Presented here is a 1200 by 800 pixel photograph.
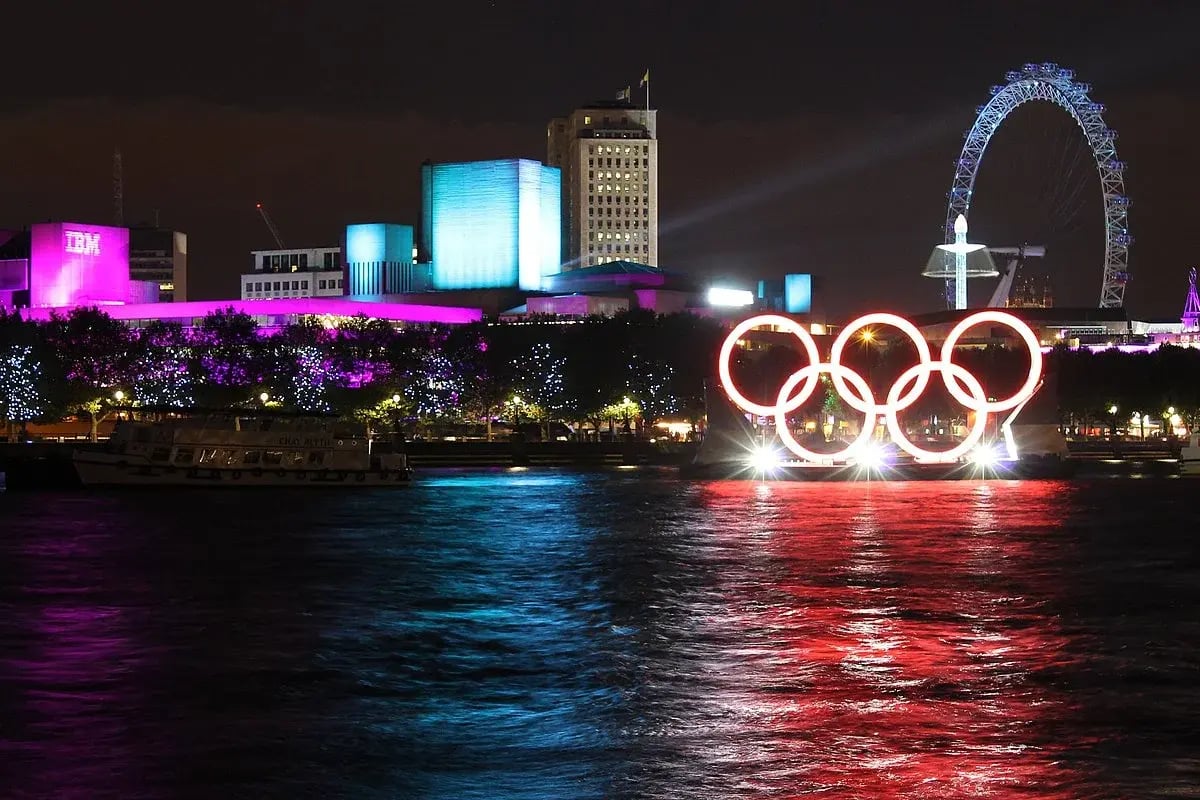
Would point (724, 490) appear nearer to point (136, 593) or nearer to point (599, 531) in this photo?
point (599, 531)

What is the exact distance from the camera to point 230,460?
84562 millimetres

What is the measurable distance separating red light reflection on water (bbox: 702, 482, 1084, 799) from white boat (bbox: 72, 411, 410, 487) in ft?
98.5

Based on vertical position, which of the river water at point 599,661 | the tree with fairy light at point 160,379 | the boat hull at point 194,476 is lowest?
the river water at point 599,661

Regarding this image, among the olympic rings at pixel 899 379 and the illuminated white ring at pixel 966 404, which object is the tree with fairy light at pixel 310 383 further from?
the illuminated white ring at pixel 966 404

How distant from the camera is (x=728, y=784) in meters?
20.1

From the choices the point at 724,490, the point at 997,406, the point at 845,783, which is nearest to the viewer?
the point at 845,783

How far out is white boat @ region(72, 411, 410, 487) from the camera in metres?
83.2

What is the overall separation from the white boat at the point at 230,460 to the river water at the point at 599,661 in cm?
2289

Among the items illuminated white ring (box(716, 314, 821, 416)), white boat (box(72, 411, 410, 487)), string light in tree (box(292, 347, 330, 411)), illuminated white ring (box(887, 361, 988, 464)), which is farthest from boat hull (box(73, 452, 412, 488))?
string light in tree (box(292, 347, 330, 411))

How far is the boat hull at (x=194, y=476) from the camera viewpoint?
83.1m

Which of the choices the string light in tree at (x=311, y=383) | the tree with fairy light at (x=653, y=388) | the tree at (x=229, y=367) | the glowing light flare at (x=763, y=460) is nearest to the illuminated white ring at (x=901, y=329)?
the glowing light flare at (x=763, y=460)

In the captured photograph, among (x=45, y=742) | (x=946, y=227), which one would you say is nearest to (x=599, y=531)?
(x=45, y=742)

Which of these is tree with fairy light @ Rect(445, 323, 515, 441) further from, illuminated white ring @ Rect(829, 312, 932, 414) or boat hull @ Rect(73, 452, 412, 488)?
illuminated white ring @ Rect(829, 312, 932, 414)

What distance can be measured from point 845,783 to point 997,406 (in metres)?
72.2
